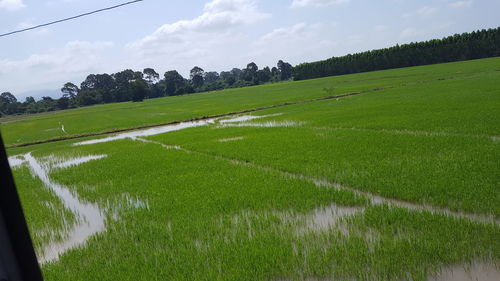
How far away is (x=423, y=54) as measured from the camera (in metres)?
61.2

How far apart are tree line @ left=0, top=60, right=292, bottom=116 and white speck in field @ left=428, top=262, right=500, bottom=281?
75.3m

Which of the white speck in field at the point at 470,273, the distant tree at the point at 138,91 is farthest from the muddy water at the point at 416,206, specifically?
the distant tree at the point at 138,91

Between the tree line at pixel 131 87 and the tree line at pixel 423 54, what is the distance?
2439 cm

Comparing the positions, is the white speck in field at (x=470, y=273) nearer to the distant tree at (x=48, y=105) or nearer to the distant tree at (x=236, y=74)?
the distant tree at (x=48, y=105)

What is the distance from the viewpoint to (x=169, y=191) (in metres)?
7.33

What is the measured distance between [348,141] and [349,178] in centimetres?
401

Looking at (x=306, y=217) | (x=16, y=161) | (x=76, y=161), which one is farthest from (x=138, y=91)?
(x=306, y=217)

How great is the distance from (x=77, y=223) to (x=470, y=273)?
5924mm

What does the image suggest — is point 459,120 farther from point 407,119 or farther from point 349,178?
point 349,178

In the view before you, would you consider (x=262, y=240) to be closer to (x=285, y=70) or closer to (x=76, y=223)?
(x=76, y=223)

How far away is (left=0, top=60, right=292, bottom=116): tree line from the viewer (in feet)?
250

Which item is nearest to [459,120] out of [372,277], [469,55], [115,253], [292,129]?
[292,129]

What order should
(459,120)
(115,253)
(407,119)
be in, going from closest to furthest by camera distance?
1. (115,253)
2. (459,120)
3. (407,119)

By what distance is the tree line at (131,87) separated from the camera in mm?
76250
